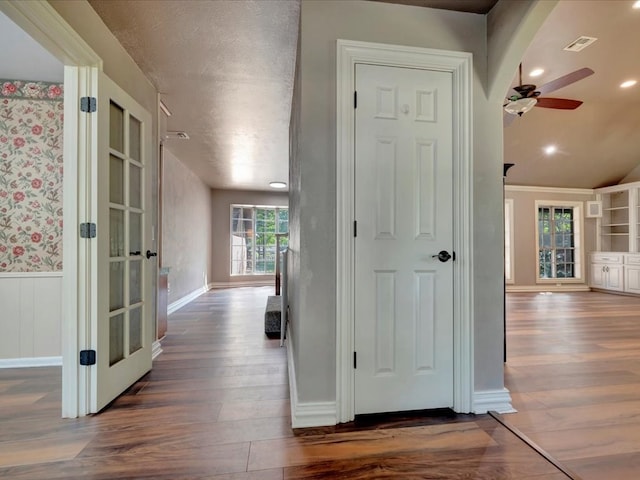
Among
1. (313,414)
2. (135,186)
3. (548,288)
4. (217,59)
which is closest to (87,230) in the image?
(135,186)

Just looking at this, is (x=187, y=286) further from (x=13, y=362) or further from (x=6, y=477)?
(x=6, y=477)

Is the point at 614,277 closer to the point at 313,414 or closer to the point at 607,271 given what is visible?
the point at 607,271

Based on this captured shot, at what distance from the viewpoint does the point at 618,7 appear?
7.99ft

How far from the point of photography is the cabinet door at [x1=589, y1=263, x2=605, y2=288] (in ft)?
21.9

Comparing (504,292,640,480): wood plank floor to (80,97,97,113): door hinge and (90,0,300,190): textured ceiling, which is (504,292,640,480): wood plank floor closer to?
(90,0,300,190): textured ceiling

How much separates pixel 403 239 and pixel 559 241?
752 centimetres

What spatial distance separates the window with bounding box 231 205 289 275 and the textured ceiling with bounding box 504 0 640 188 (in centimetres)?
536

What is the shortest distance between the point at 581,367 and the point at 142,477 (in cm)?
318

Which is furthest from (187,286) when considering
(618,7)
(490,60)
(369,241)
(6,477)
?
(618,7)

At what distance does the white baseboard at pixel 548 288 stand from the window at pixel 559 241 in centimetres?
17

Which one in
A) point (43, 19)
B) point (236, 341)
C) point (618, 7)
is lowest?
point (236, 341)

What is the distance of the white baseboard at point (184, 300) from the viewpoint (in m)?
4.52

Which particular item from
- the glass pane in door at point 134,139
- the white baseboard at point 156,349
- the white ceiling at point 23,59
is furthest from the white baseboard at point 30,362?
the white ceiling at point 23,59

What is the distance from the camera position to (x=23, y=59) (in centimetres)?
217
